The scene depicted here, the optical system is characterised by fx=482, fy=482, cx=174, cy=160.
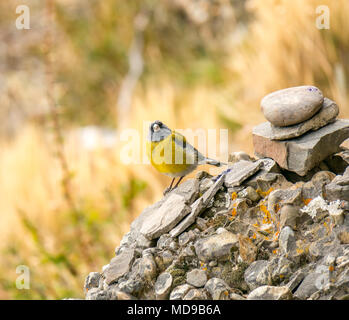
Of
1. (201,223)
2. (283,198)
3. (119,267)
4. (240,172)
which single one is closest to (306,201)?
(283,198)

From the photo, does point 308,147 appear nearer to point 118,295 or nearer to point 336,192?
point 336,192

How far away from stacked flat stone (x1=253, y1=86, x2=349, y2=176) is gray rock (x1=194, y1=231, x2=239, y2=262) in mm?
426

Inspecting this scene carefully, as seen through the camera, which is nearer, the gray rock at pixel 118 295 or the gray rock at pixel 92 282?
the gray rock at pixel 118 295

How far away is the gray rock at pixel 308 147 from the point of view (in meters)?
1.96

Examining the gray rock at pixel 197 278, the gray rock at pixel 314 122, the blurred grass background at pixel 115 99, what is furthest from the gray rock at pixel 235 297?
the blurred grass background at pixel 115 99

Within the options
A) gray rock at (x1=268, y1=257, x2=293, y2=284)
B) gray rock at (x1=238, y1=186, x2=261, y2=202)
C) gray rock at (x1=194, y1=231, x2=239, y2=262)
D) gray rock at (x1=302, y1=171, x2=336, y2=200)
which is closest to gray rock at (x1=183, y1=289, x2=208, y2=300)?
gray rock at (x1=194, y1=231, x2=239, y2=262)

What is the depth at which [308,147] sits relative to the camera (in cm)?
195

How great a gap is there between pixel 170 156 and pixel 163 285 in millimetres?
577

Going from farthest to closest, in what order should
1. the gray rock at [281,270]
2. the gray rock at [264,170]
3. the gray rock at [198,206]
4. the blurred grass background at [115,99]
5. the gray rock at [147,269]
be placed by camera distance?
the blurred grass background at [115,99] → the gray rock at [264,170] → the gray rock at [198,206] → the gray rock at [147,269] → the gray rock at [281,270]

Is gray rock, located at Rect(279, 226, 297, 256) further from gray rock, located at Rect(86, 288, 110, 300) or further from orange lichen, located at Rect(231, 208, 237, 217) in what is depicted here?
gray rock, located at Rect(86, 288, 110, 300)

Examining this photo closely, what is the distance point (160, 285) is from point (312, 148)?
0.81 metres

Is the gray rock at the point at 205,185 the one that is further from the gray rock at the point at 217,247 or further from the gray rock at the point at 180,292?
the gray rock at the point at 180,292

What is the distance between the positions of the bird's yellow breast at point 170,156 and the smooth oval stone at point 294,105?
41 cm
